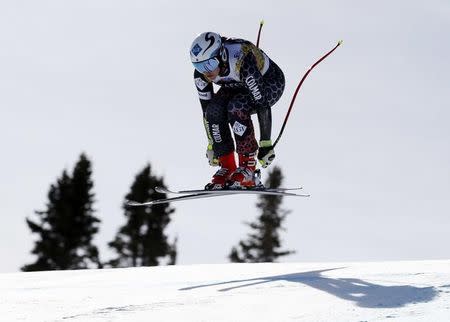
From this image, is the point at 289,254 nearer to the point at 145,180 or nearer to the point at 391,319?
the point at 145,180

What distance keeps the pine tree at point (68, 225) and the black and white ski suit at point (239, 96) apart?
2552 cm

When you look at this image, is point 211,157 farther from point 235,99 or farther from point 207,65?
point 207,65

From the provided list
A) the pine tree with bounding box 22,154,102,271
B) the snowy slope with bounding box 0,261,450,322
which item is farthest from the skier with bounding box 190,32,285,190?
the pine tree with bounding box 22,154,102,271

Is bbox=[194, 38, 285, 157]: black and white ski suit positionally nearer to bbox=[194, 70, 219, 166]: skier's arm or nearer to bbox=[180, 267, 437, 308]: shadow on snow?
bbox=[194, 70, 219, 166]: skier's arm

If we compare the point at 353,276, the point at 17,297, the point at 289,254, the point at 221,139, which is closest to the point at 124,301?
the point at 17,297

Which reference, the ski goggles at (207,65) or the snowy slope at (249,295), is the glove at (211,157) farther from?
the snowy slope at (249,295)

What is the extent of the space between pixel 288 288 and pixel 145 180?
31769 mm

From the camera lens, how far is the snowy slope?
6273mm

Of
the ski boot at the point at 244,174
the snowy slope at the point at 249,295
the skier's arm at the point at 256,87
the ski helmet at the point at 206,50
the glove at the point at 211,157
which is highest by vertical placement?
the ski helmet at the point at 206,50

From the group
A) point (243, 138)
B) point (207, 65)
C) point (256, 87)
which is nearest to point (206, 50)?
point (207, 65)

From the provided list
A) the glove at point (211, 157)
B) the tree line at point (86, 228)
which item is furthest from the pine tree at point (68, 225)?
the glove at point (211, 157)

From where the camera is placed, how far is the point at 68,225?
36719 mm

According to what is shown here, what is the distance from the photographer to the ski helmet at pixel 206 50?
31.6ft

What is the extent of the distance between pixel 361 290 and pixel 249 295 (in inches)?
38.1
